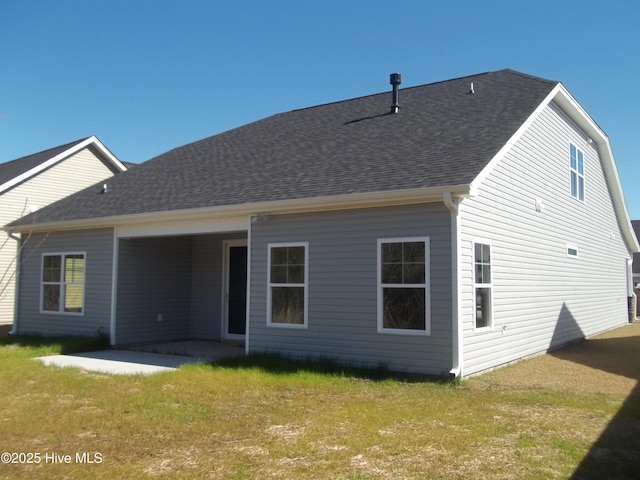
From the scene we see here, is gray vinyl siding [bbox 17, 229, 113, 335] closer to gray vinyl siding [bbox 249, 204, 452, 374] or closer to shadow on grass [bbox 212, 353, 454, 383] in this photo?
gray vinyl siding [bbox 249, 204, 452, 374]

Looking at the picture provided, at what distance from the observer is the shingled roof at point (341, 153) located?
9.75m

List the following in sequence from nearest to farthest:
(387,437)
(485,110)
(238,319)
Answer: (387,437), (485,110), (238,319)

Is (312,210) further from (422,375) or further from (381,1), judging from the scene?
(381,1)

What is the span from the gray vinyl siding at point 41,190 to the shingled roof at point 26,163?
43 cm

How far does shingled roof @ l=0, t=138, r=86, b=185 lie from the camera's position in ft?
65.7

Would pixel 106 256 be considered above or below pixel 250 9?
below

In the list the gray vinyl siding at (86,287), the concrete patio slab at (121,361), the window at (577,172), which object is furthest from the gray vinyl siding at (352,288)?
the window at (577,172)

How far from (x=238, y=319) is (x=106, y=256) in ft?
11.3

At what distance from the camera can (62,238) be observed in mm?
14297

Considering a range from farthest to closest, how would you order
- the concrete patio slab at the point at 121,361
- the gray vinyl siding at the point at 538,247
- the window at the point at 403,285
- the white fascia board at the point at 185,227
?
the white fascia board at the point at 185,227, the concrete patio slab at the point at 121,361, the gray vinyl siding at the point at 538,247, the window at the point at 403,285

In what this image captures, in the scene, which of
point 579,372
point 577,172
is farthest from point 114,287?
point 577,172

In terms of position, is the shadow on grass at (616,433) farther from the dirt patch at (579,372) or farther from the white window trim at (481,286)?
the white window trim at (481,286)

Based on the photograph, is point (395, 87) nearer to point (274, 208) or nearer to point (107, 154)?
point (274, 208)

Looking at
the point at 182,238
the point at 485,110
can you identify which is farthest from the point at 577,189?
the point at 182,238
